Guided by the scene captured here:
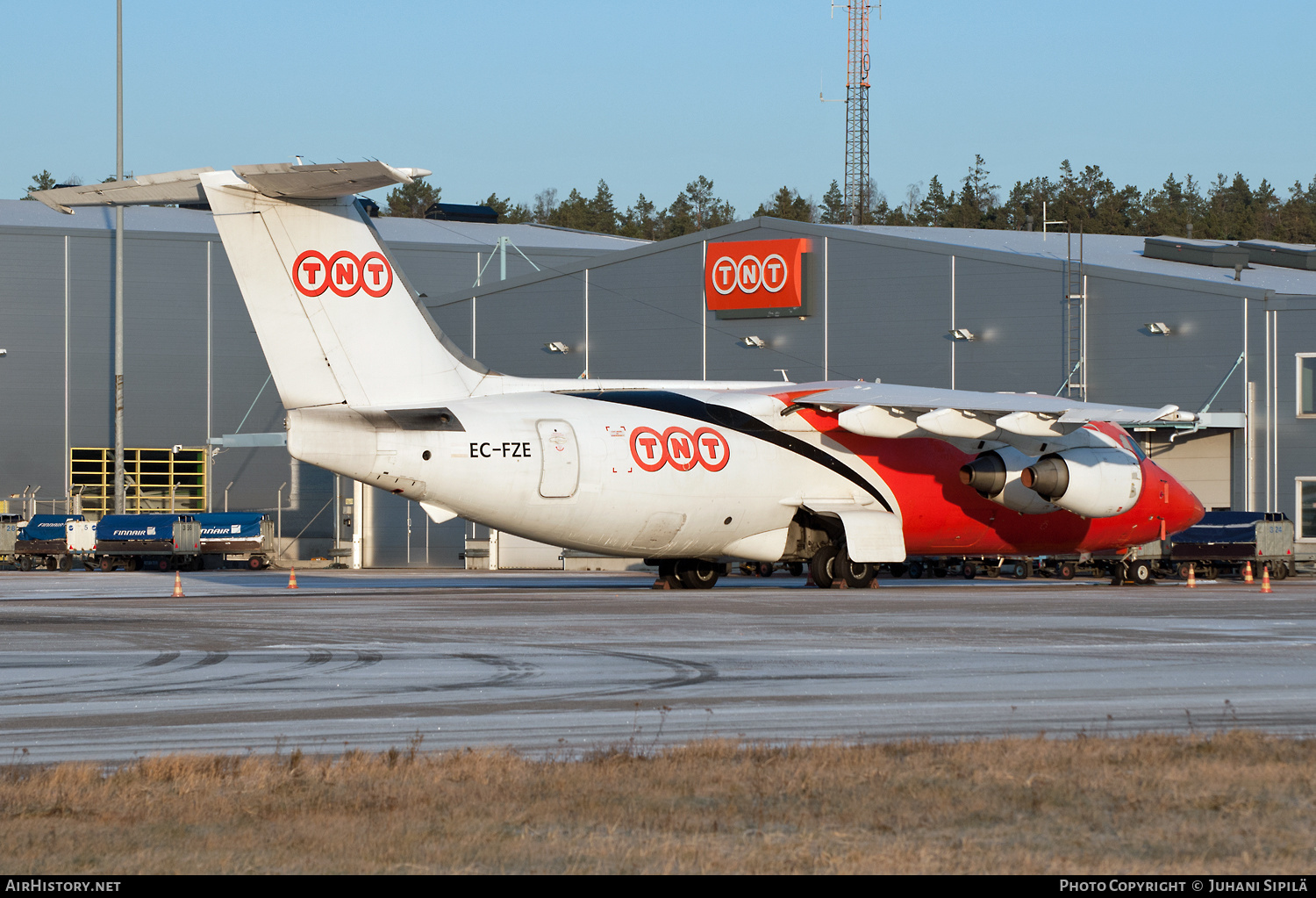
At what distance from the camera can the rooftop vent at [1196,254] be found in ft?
161

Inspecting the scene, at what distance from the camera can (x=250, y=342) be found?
65625 mm

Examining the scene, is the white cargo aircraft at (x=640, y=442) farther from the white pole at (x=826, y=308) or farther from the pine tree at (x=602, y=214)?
the pine tree at (x=602, y=214)

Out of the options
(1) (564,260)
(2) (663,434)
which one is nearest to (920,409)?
(2) (663,434)

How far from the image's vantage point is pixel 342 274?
2408cm

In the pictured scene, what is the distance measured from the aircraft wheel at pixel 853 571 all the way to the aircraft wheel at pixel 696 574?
2.82 metres

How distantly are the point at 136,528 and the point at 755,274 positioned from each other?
25.5 metres

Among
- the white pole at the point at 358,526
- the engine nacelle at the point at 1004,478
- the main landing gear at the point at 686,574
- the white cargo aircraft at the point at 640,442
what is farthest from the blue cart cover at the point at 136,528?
the engine nacelle at the point at 1004,478

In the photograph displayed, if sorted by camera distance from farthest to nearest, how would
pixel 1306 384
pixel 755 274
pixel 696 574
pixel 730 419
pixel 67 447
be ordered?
pixel 67 447, pixel 755 274, pixel 1306 384, pixel 696 574, pixel 730 419

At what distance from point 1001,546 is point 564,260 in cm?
4268

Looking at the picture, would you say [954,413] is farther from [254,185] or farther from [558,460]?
[254,185]

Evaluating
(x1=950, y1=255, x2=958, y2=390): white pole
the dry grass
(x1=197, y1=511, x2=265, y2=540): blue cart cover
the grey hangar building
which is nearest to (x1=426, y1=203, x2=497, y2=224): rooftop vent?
the grey hangar building

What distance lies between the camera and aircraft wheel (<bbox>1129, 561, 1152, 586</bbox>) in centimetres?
3606

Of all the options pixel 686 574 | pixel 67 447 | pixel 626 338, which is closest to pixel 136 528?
pixel 67 447
